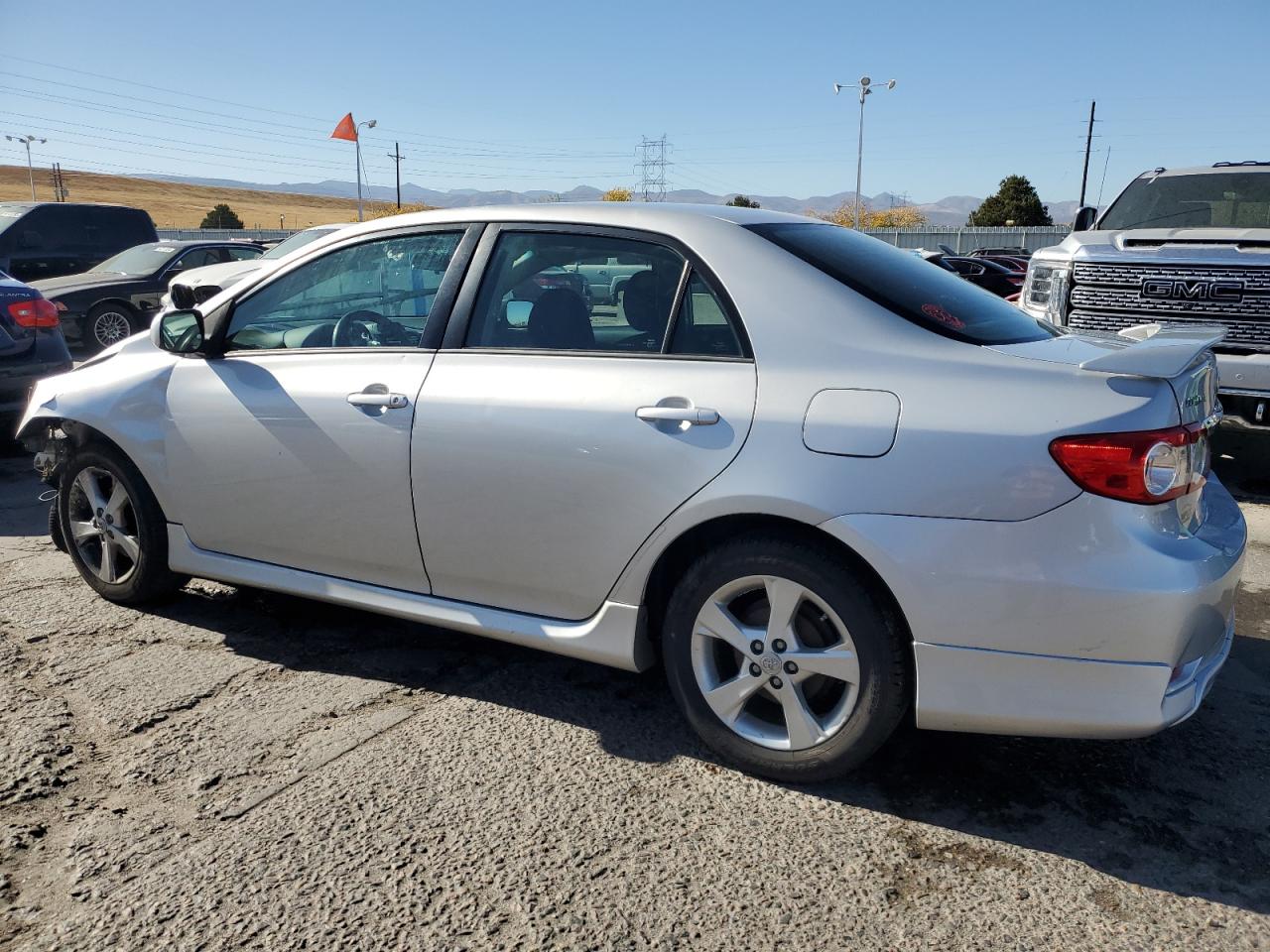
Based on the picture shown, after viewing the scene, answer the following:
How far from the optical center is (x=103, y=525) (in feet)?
13.6

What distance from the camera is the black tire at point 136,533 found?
400cm

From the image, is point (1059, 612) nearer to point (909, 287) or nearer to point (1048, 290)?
point (909, 287)

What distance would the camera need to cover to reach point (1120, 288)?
21.9 ft

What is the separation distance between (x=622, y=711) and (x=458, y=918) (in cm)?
115

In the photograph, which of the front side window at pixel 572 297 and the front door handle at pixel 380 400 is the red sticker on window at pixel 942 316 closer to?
the front side window at pixel 572 297

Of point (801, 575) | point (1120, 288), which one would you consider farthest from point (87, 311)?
point (801, 575)

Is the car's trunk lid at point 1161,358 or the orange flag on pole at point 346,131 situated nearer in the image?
the car's trunk lid at point 1161,358

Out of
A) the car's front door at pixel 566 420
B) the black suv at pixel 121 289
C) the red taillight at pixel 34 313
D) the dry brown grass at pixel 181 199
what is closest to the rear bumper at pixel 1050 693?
the car's front door at pixel 566 420

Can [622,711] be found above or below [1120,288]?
below

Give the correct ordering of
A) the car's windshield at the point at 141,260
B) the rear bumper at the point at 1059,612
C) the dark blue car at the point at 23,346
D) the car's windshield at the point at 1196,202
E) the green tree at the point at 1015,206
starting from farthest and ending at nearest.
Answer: the green tree at the point at 1015,206
the car's windshield at the point at 141,260
the car's windshield at the point at 1196,202
the dark blue car at the point at 23,346
the rear bumper at the point at 1059,612

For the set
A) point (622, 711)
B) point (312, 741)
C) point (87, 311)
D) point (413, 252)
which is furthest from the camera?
point (87, 311)

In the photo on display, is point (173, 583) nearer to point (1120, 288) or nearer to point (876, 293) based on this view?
point (876, 293)

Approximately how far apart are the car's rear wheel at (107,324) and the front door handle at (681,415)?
1110 cm

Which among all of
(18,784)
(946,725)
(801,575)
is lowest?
(18,784)
